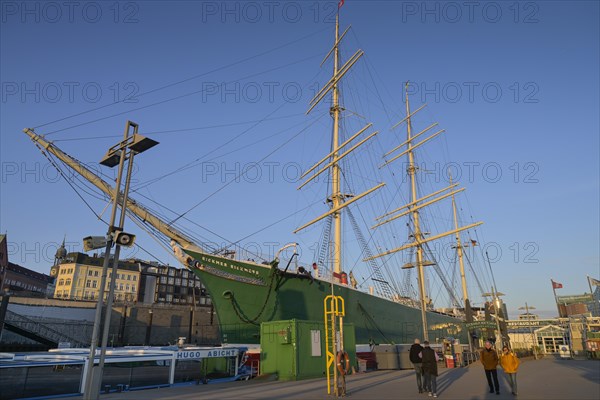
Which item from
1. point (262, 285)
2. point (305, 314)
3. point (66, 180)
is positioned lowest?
point (305, 314)

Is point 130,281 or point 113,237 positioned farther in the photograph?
point 130,281

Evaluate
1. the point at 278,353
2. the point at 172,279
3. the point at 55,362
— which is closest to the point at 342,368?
the point at 278,353

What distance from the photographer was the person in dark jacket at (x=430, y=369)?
10.0 m

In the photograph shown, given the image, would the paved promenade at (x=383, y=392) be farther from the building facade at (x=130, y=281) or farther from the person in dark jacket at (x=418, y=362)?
the building facade at (x=130, y=281)

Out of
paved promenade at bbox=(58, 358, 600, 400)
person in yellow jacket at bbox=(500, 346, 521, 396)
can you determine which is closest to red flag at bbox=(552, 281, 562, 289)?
paved promenade at bbox=(58, 358, 600, 400)

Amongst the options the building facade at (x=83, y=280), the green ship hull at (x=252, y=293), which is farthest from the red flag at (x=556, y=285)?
the building facade at (x=83, y=280)

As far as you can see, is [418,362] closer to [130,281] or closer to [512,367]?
[512,367]

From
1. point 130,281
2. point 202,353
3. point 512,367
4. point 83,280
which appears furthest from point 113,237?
point 130,281

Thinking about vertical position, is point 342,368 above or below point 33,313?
below

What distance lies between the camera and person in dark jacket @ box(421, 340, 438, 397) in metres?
10.0

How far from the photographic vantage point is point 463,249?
210ft

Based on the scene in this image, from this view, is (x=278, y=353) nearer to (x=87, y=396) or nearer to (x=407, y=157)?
(x=87, y=396)

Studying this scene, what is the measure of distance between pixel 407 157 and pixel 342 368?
45.3m

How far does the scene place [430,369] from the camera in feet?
33.3
